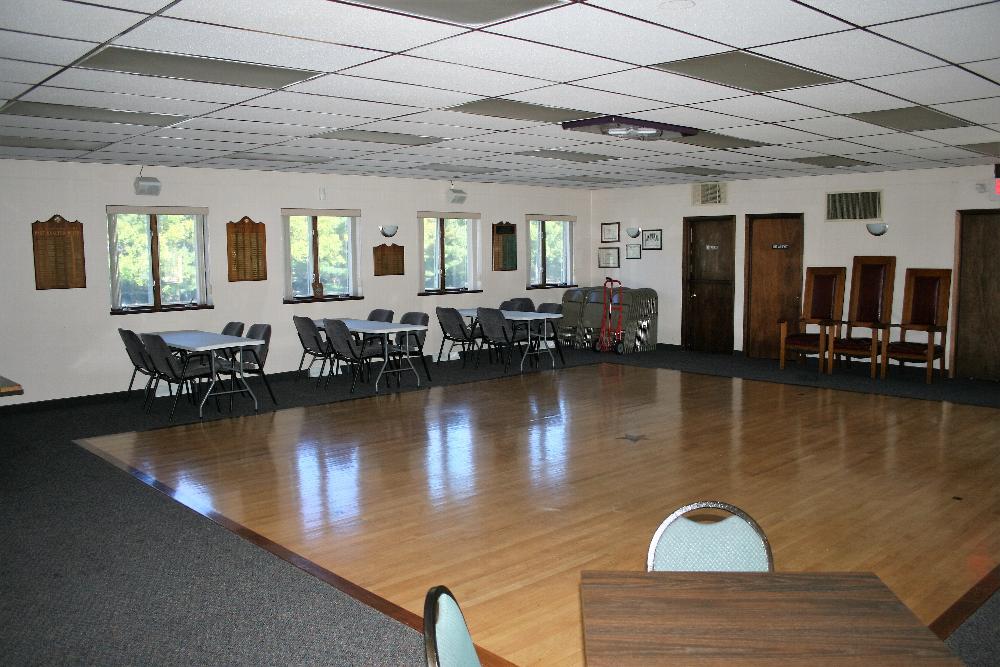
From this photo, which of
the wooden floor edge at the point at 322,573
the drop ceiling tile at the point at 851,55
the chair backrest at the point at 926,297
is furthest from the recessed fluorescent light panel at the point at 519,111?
the chair backrest at the point at 926,297

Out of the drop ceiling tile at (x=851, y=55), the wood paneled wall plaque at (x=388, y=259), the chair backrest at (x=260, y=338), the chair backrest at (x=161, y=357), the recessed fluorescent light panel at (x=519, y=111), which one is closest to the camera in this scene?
the drop ceiling tile at (x=851, y=55)

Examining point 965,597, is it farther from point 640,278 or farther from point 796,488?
point 640,278

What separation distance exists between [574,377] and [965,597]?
20.3 ft

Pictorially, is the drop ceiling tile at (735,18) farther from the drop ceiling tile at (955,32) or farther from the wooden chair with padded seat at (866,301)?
the wooden chair with padded seat at (866,301)

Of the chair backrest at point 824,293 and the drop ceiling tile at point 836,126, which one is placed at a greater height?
the drop ceiling tile at point 836,126

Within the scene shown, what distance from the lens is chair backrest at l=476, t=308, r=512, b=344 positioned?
998 centimetres

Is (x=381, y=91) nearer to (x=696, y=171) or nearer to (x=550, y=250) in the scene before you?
(x=696, y=171)

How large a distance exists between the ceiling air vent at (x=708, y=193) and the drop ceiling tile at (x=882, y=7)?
8110 millimetres

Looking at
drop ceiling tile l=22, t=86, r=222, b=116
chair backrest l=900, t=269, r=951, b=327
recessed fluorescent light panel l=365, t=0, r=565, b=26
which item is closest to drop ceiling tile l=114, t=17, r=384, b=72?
recessed fluorescent light panel l=365, t=0, r=565, b=26

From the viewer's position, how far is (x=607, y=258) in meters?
12.9

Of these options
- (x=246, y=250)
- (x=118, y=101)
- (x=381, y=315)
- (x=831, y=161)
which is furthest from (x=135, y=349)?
(x=831, y=161)

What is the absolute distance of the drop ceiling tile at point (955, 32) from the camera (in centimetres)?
327

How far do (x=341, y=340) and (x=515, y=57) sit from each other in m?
5.27

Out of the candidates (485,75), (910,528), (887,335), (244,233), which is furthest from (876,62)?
(244,233)
